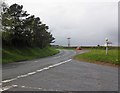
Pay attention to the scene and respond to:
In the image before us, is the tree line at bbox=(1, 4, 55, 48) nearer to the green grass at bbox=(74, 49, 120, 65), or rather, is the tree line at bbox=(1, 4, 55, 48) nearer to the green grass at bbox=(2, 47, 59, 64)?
the green grass at bbox=(2, 47, 59, 64)

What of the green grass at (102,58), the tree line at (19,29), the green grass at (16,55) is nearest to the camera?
the green grass at (102,58)

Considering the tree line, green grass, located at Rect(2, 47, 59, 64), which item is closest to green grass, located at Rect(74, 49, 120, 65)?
green grass, located at Rect(2, 47, 59, 64)

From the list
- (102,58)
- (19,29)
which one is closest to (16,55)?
(19,29)

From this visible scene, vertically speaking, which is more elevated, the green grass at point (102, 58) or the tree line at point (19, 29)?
the tree line at point (19, 29)

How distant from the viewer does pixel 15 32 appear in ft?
178

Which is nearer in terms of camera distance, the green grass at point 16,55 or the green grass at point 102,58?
the green grass at point 102,58

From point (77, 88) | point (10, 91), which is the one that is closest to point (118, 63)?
point (77, 88)

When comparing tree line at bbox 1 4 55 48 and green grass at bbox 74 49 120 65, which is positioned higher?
tree line at bbox 1 4 55 48

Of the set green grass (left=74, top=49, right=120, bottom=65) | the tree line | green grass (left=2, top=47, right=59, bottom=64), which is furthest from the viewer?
the tree line

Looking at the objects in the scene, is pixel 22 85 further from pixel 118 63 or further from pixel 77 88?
pixel 118 63

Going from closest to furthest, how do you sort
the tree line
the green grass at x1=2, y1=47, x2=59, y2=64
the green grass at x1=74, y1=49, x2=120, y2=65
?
the green grass at x1=74, y1=49, x2=120, y2=65 < the green grass at x1=2, y1=47, x2=59, y2=64 < the tree line

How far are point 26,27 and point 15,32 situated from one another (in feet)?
13.0

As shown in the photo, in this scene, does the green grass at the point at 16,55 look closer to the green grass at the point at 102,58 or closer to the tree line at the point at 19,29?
the tree line at the point at 19,29

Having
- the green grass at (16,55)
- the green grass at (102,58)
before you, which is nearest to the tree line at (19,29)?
the green grass at (16,55)
